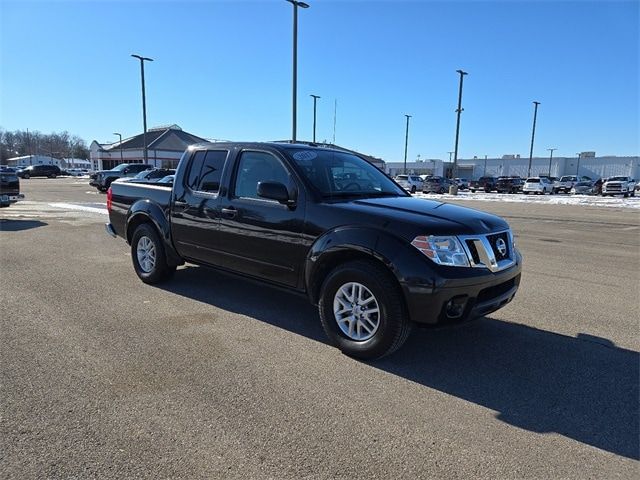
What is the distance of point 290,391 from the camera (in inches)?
139

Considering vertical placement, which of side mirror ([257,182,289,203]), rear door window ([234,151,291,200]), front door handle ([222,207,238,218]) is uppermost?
rear door window ([234,151,291,200])

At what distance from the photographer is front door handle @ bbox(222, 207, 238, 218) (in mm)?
5102

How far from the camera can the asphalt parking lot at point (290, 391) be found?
2717mm

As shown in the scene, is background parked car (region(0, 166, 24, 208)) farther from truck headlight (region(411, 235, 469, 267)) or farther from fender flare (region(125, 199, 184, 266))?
truck headlight (region(411, 235, 469, 267))

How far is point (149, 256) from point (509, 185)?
45.9 meters

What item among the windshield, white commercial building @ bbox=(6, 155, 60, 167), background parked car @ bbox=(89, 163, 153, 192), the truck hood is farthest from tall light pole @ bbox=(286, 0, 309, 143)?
white commercial building @ bbox=(6, 155, 60, 167)

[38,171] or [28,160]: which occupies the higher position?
[28,160]

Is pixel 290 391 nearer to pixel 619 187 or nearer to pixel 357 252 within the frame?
pixel 357 252

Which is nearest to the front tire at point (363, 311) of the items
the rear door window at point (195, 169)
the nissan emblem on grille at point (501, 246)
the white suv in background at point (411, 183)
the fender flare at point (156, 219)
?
the nissan emblem on grille at point (501, 246)

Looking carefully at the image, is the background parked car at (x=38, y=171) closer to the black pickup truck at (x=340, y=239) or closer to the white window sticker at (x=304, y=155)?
the black pickup truck at (x=340, y=239)

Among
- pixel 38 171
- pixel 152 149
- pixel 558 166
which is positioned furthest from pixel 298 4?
pixel 558 166

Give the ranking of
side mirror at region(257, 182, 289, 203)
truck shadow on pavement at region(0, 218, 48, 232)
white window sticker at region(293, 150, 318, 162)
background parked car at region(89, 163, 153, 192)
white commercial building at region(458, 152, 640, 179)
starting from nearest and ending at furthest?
side mirror at region(257, 182, 289, 203), white window sticker at region(293, 150, 318, 162), truck shadow on pavement at region(0, 218, 48, 232), background parked car at region(89, 163, 153, 192), white commercial building at region(458, 152, 640, 179)

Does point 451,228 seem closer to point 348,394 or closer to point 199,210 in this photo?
point 348,394

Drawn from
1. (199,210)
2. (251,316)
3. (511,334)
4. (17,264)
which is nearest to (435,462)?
(511,334)
